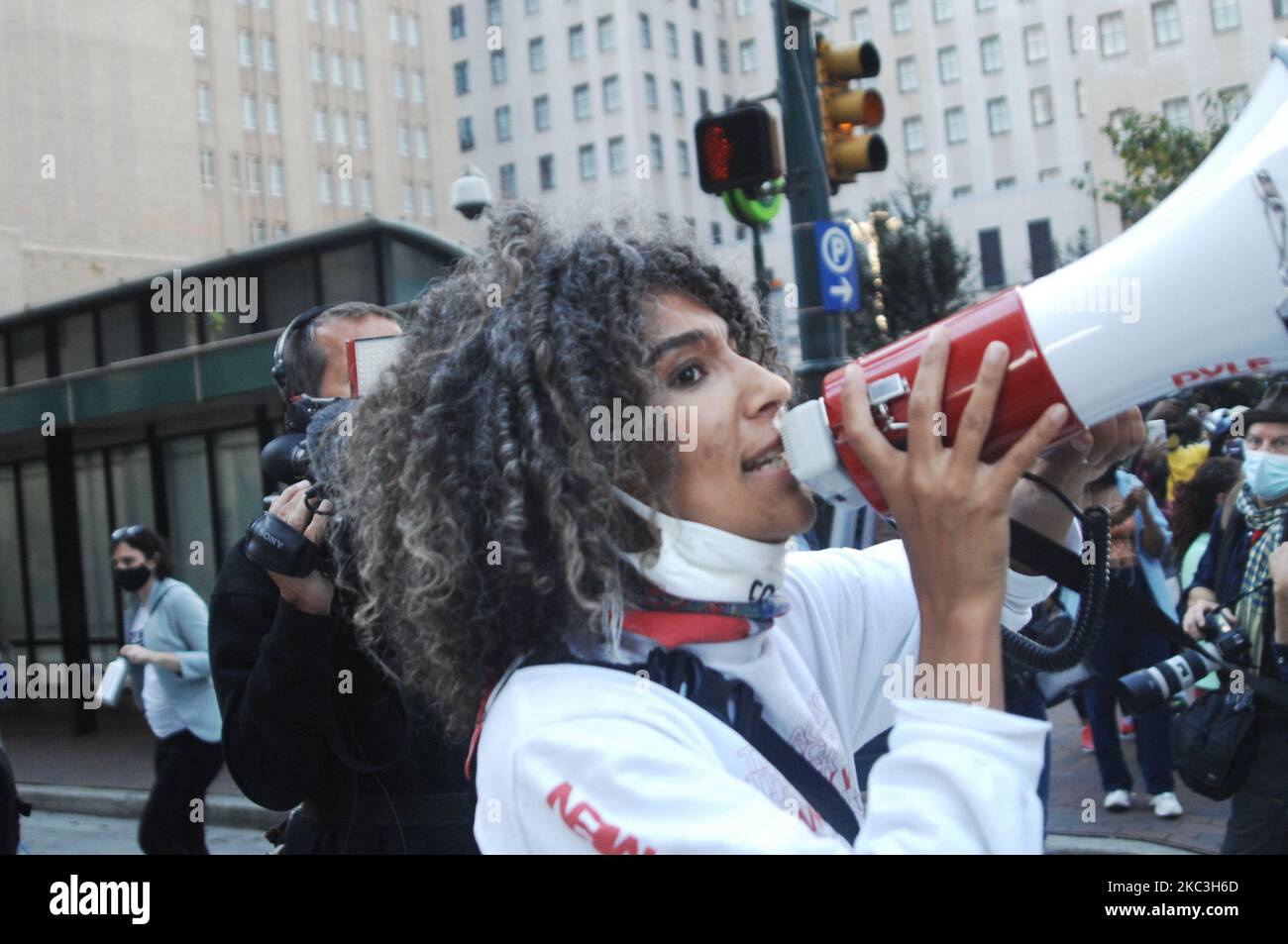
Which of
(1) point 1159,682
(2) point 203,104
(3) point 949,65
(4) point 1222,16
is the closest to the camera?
(1) point 1159,682

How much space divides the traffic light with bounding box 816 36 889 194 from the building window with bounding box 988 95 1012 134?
4953 centimetres

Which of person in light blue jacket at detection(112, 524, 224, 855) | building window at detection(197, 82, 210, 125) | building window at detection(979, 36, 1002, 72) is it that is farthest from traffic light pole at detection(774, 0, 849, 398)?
building window at detection(197, 82, 210, 125)

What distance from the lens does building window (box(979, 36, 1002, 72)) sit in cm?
5338

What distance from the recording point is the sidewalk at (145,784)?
5.95 meters

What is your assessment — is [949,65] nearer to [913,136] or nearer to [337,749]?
[913,136]

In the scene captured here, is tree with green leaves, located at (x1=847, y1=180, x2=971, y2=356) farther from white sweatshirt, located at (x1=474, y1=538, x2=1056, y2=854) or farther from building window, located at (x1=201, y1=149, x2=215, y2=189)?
building window, located at (x1=201, y1=149, x2=215, y2=189)

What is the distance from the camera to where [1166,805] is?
6125 millimetres

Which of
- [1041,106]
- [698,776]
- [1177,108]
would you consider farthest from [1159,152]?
[1041,106]

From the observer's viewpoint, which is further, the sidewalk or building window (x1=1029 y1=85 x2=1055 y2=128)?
building window (x1=1029 y1=85 x2=1055 y2=128)

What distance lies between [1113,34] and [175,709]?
43296 mm

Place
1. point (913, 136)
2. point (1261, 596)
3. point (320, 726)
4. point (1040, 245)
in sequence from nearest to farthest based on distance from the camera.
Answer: point (320, 726)
point (1261, 596)
point (1040, 245)
point (913, 136)

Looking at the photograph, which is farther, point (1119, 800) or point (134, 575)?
point (134, 575)

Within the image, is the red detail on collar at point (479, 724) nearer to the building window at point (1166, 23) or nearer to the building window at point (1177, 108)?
the building window at point (1177, 108)
